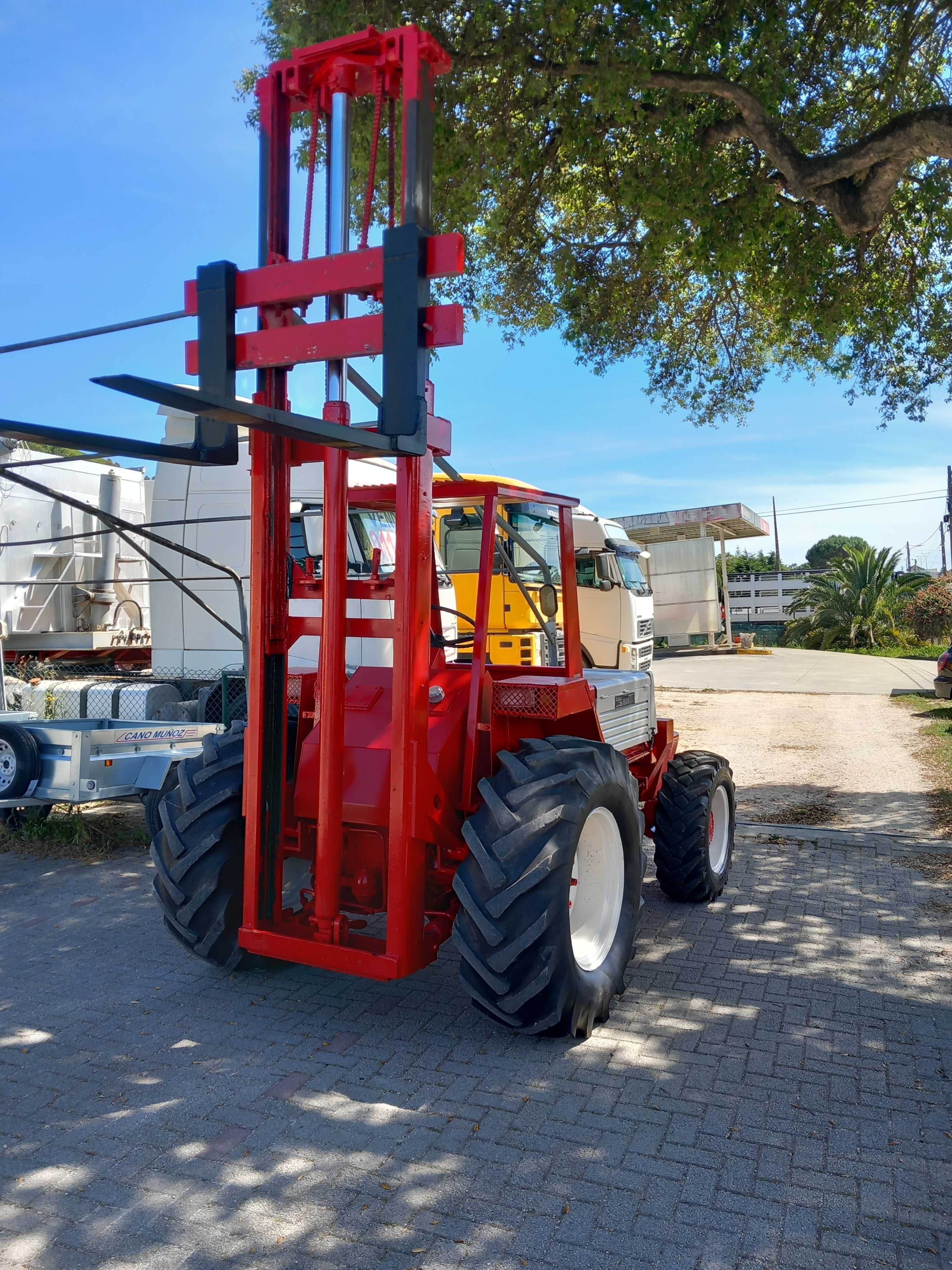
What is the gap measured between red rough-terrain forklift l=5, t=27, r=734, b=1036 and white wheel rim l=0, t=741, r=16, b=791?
115 inches

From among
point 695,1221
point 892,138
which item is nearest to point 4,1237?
point 695,1221

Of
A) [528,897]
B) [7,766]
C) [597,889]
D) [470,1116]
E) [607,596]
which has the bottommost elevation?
[470,1116]

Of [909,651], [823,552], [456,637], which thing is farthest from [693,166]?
[823,552]

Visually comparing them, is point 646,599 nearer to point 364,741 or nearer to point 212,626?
point 212,626

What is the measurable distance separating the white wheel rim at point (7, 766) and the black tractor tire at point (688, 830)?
4.63m

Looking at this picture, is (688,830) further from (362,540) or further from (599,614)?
(599,614)

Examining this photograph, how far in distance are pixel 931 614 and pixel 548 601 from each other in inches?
1250

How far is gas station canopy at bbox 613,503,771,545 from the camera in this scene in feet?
92.1

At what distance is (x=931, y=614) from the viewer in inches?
1292

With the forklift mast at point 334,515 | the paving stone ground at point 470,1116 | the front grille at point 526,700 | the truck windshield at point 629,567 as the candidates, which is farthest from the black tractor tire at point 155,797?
the truck windshield at point 629,567

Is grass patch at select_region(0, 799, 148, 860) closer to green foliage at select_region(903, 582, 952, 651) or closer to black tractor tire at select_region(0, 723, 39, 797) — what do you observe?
black tractor tire at select_region(0, 723, 39, 797)

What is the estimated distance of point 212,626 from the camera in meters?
9.57

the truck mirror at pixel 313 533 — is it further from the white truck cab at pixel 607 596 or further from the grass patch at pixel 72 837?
the white truck cab at pixel 607 596

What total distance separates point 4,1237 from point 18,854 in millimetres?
5141
